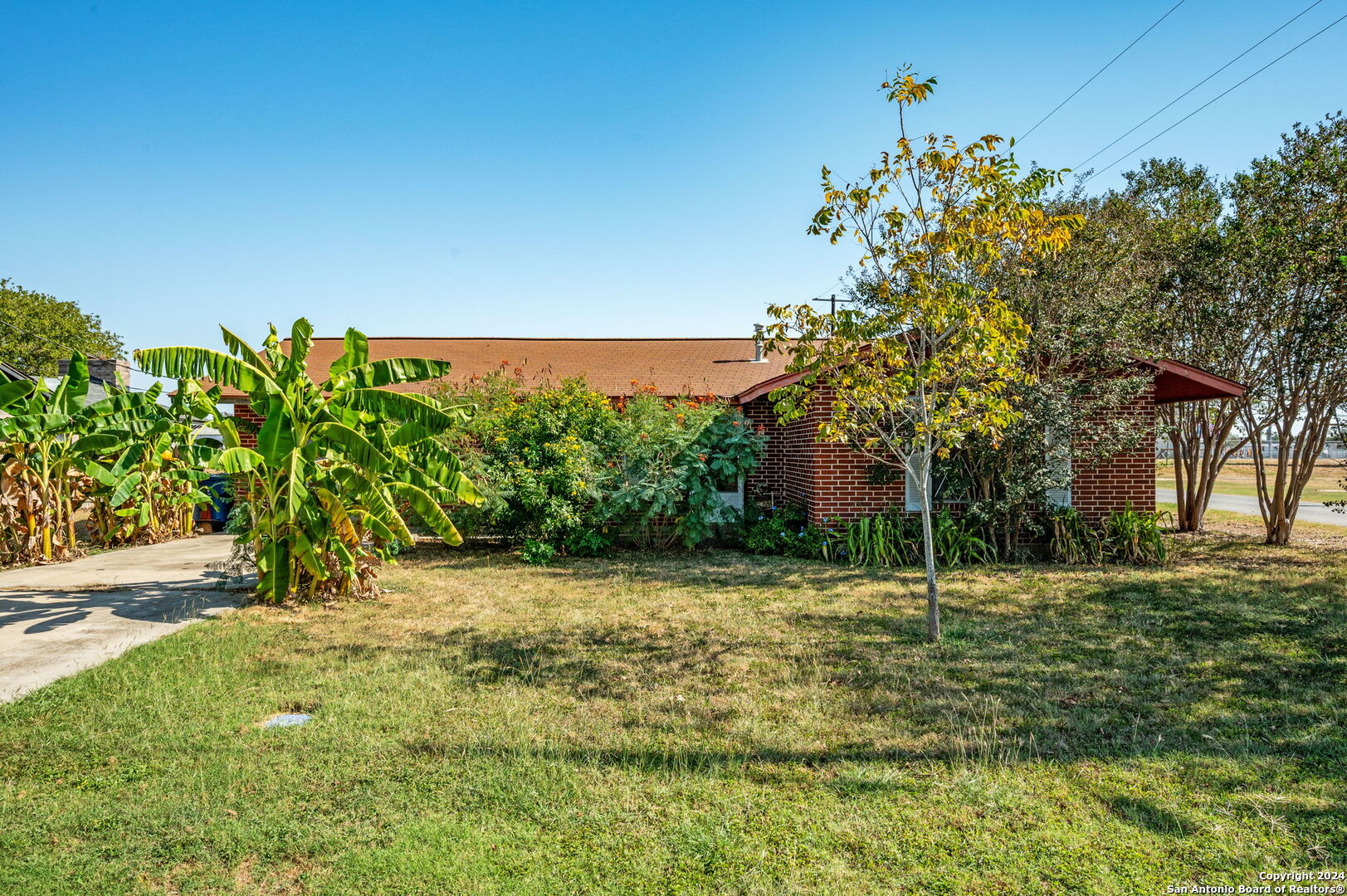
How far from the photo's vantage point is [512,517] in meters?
11.7

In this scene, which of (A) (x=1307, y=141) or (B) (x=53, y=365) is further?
(B) (x=53, y=365)

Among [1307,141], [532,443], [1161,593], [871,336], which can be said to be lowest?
[1161,593]

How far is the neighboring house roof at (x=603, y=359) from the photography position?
1694cm

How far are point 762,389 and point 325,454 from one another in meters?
6.95

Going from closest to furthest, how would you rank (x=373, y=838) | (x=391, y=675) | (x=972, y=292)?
(x=373, y=838) < (x=391, y=675) < (x=972, y=292)

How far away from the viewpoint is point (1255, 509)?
20.8 meters

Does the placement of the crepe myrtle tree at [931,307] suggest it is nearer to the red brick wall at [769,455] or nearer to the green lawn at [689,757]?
the green lawn at [689,757]

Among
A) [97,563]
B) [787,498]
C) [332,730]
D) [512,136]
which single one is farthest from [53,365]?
[332,730]

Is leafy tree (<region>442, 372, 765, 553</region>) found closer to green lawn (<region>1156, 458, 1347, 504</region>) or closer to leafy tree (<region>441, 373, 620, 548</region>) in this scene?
leafy tree (<region>441, 373, 620, 548</region>)

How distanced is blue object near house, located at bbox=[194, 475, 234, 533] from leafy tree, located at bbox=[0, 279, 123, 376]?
29644 millimetres

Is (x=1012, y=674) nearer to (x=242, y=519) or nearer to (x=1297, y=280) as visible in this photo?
(x=242, y=519)

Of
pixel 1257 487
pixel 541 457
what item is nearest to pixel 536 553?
pixel 541 457

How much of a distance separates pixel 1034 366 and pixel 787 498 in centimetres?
453

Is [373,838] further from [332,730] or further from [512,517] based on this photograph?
[512,517]
